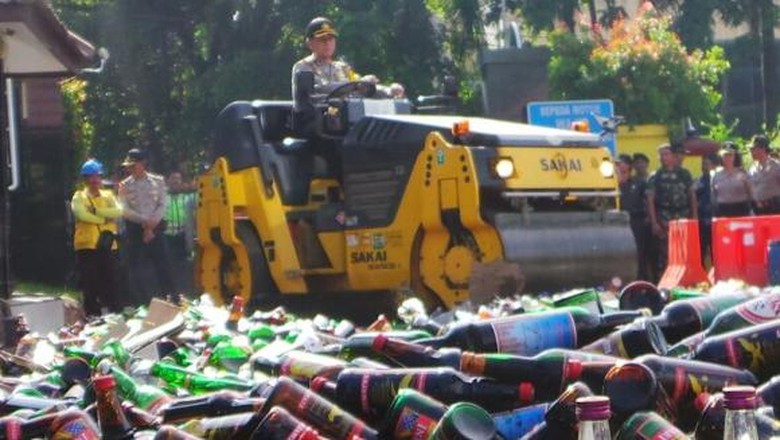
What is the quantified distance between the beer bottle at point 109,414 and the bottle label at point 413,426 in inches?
36.9

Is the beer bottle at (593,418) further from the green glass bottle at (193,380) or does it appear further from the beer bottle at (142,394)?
the green glass bottle at (193,380)

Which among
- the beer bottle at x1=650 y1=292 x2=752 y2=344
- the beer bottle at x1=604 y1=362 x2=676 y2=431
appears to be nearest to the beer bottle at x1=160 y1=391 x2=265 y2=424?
the beer bottle at x1=604 y1=362 x2=676 y2=431

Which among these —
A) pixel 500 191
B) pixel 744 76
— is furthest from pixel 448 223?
pixel 744 76

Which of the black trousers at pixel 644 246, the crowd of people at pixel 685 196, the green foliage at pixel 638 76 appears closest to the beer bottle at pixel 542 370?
the crowd of people at pixel 685 196

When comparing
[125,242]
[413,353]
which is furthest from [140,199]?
[413,353]

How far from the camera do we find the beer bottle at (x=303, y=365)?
6.10m

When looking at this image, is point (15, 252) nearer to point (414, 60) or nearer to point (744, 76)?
point (414, 60)

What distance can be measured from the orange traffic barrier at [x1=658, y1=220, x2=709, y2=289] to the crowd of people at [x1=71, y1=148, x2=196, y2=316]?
532cm

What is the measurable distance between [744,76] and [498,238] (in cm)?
3335

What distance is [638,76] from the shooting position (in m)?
29.7

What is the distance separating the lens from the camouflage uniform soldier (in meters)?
18.7

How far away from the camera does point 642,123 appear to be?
2877cm

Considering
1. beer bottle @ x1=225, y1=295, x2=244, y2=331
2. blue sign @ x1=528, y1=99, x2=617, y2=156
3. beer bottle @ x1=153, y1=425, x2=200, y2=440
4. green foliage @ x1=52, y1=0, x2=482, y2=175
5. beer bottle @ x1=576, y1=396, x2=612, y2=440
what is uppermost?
green foliage @ x1=52, y1=0, x2=482, y2=175

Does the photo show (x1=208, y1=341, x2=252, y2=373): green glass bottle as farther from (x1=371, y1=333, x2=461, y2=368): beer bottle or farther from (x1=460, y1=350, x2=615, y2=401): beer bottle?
(x1=460, y1=350, x2=615, y2=401): beer bottle
